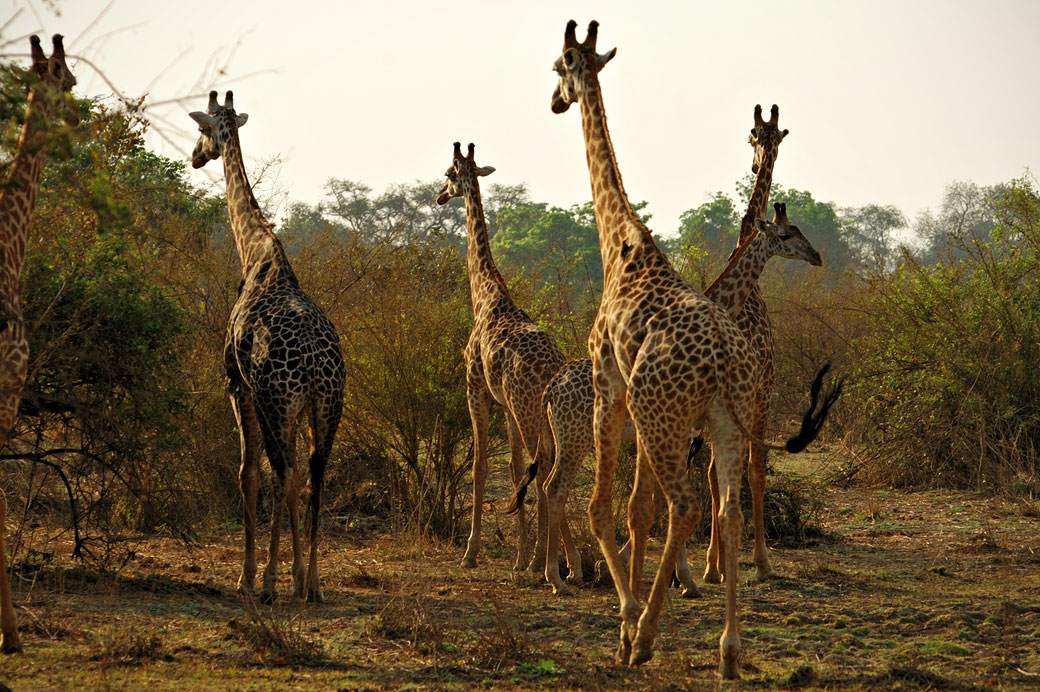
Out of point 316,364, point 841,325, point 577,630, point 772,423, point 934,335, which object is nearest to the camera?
point 577,630

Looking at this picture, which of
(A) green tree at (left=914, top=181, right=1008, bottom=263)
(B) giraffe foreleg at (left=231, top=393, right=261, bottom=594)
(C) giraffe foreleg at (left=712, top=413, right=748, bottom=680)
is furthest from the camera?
(A) green tree at (left=914, top=181, right=1008, bottom=263)

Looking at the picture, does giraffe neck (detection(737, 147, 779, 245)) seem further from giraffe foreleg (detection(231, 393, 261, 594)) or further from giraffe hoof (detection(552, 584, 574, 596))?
giraffe foreleg (detection(231, 393, 261, 594))

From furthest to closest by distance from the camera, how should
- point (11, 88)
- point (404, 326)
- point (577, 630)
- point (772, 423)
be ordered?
point (772, 423)
point (404, 326)
point (577, 630)
point (11, 88)

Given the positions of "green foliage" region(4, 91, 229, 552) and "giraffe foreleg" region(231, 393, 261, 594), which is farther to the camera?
"giraffe foreleg" region(231, 393, 261, 594)

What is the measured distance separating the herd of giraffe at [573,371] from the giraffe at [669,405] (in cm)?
1

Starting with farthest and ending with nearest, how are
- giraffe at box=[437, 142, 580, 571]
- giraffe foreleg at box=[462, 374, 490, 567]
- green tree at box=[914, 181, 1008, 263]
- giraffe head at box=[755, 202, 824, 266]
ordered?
green tree at box=[914, 181, 1008, 263] < giraffe foreleg at box=[462, 374, 490, 567] < giraffe at box=[437, 142, 580, 571] < giraffe head at box=[755, 202, 824, 266]

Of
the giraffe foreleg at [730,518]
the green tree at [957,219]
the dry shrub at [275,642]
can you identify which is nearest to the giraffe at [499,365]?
the dry shrub at [275,642]

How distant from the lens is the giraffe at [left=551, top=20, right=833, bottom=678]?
5.85 m

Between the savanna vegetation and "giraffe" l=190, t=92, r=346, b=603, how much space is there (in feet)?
1.61

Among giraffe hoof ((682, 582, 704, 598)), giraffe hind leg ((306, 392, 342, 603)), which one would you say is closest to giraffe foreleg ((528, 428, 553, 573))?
giraffe hoof ((682, 582, 704, 598))

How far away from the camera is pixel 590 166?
24.9 feet

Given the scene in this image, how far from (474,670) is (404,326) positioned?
542cm

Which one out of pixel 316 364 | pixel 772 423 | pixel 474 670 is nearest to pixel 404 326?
pixel 316 364

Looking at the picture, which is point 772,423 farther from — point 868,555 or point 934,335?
point 868,555
